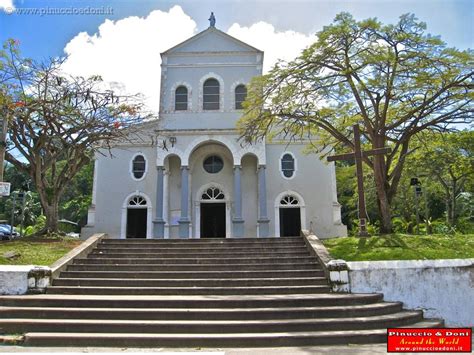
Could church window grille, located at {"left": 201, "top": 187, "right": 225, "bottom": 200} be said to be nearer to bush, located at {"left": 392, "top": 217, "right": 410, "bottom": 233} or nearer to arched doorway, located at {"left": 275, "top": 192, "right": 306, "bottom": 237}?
arched doorway, located at {"left": 275, "top": 192, "right": 306, "bottom": 237}

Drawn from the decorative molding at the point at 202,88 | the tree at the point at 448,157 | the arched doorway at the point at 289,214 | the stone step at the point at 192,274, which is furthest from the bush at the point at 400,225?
the stone step at the point at 192,274

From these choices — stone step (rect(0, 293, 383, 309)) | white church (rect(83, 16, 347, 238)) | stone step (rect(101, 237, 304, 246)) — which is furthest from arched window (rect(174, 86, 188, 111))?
stone step (rect(0, 293, 383, 309))

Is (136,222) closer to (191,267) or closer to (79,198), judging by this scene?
(191,267)

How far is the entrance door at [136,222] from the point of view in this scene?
1936 cm

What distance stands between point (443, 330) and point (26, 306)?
8.04 meters

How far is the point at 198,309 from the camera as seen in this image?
315 inches

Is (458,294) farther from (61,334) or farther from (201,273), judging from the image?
(61,334)

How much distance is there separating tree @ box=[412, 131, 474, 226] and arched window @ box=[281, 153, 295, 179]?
5712 millimetres

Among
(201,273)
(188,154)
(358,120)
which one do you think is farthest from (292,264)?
(188,154)

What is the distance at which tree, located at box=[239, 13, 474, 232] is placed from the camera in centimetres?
1288

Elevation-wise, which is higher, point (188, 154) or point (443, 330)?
point (188, 154)

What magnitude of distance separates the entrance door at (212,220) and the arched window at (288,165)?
338 cm

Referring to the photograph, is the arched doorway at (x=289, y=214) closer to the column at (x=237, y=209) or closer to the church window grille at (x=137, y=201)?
the column at (x=237, y=209)

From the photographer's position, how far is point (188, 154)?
1864 centimetres
